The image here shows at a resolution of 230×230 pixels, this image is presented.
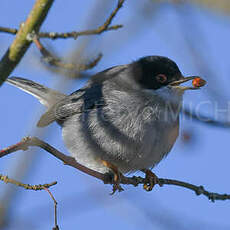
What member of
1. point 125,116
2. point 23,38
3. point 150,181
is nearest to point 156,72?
point 125,116

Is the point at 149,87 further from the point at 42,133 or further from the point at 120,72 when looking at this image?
the point at 42,133

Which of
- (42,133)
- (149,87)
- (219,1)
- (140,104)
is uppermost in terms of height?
(219,1)

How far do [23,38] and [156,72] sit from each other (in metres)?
2.65

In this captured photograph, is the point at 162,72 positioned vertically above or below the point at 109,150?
above

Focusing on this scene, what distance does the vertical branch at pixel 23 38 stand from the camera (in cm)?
289

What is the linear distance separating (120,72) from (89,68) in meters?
1.96

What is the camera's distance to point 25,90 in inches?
239

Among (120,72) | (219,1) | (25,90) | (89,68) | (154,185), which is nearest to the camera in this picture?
(89,68)

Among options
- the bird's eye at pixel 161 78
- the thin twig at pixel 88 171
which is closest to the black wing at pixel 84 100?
the bird's eye at pixel 161 78

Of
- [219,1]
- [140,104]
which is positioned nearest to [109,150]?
[140,104]

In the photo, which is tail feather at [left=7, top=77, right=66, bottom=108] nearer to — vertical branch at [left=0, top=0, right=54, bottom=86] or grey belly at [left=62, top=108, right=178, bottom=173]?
grey belly at [left=62, top=108, right=178, bottom=173]

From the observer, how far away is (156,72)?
5.38 m

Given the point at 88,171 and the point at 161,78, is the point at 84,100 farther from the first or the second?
the point at 88,171

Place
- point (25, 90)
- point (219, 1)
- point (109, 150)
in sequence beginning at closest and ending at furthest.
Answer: point (109, 150), point (25, 90), point (219, 1)
